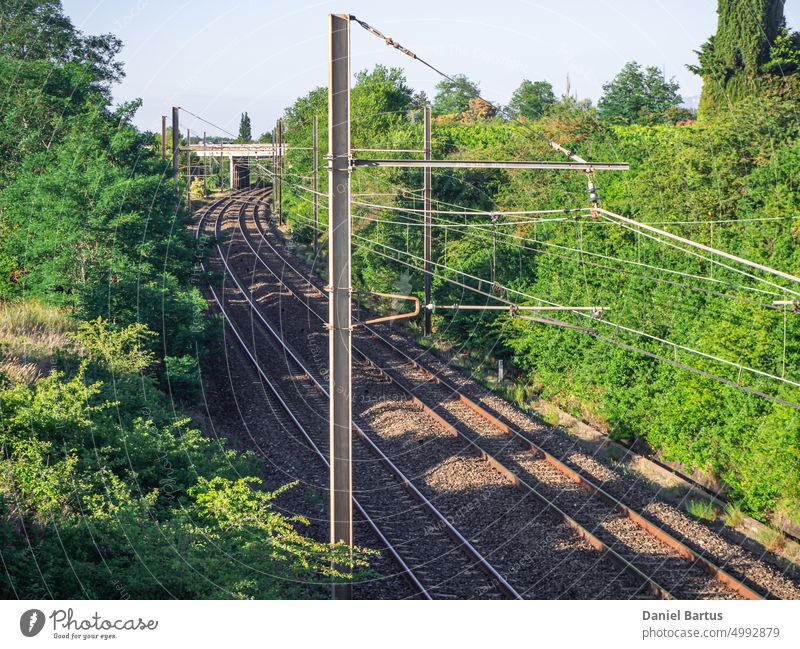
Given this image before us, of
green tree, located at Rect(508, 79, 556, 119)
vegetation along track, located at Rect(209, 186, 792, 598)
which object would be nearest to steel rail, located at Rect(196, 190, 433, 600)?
vegetation along track, located at Rect(209, 186, 792, 598)

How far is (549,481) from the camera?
14.0 metres

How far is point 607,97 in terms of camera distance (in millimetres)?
36938

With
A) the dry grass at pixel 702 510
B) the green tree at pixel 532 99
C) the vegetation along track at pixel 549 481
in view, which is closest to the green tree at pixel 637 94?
the green tree at pixel 532 99

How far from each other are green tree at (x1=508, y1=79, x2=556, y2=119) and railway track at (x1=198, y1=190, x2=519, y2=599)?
2092 cm

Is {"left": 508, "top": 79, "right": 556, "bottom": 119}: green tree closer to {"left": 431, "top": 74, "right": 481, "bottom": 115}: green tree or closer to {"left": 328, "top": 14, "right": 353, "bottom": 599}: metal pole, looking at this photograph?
{"left": 431, "top": 74, "right": 481, "bottom": 115}: green tree

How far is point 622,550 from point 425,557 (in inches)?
106

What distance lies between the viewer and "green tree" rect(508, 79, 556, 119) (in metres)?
36.9

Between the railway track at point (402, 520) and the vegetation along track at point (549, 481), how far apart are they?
45.6 inches

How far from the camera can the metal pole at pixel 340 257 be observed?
8.37 meters

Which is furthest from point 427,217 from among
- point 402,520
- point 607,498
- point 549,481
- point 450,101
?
point 450,101

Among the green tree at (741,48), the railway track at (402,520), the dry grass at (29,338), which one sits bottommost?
the railway track at (402,520)

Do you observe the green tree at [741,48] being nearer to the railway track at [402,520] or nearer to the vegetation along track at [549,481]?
the vegetation along track at [549,481]

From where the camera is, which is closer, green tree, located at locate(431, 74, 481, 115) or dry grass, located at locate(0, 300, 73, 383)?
dry grass, located at locate(0, 300, 73, 383)
